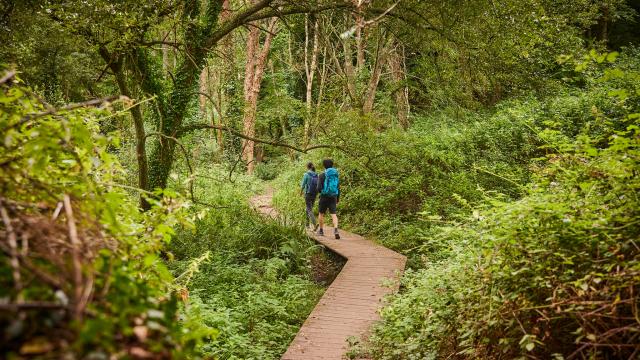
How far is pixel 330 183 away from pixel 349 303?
14.7ft

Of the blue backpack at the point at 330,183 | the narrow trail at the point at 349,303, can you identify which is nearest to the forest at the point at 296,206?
the blue backpack at the point at 330,183

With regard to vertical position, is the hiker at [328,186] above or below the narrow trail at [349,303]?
above

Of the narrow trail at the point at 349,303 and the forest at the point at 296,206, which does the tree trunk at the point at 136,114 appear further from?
the narrow trail at the point at 349,303

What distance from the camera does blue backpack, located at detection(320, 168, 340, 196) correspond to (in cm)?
1195

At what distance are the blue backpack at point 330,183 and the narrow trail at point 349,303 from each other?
1344 mm

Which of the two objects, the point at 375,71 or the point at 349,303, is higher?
the point at 375,71

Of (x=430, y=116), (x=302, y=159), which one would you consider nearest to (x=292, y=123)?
(x=302, y=159)

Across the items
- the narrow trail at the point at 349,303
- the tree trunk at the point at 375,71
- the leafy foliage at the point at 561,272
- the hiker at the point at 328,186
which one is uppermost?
the tree trunk at the point at 375,71

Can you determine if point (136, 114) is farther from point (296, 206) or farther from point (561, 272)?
point (561, 272)

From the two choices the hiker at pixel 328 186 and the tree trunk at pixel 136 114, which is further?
the hiker at pixel 328 186

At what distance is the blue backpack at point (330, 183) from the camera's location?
11953mm

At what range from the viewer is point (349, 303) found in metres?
8.05

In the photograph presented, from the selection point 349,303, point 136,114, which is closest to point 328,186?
point 349,303

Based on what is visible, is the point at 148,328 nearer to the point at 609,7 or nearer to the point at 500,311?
the point at 500,311
